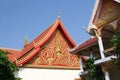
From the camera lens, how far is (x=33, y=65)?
17.1 meters

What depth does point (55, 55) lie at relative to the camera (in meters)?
18.2

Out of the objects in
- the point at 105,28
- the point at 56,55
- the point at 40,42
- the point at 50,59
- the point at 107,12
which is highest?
the point at 107,12

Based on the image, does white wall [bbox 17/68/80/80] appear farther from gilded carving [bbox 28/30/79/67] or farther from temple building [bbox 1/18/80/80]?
gilded carving [bbox 28/30/79/67]

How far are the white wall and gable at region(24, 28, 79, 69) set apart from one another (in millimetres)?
297

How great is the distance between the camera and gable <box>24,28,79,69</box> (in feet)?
57.3

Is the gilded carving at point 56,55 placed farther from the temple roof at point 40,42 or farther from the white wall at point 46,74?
the white wall at point 46,74

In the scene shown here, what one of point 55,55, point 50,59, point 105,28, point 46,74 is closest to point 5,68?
point 105,28

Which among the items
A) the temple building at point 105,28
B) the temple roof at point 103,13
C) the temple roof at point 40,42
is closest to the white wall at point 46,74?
the temple roof at point 40,42

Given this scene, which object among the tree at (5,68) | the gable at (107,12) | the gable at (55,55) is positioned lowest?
the tree at (5,68)

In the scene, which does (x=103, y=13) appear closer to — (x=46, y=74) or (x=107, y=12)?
(x=107, y=12)

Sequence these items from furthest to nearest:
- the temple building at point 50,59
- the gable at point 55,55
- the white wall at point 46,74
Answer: the gable at point 55,55 → the temple building at point 50,59 → the white wall at point 46,74

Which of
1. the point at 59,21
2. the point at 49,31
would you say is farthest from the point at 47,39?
the point at 59,21

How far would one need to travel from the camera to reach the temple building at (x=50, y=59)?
16.9 metres

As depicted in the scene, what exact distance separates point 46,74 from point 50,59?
3.34 ft
